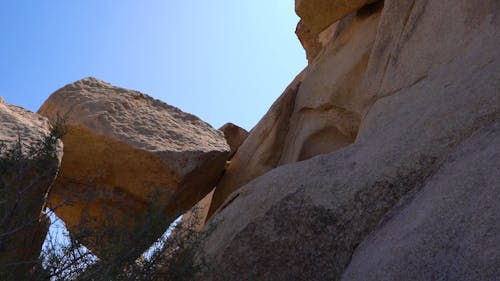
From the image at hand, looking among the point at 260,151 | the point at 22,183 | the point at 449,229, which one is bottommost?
the point at 449,229

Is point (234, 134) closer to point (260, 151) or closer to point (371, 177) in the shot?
point (260, 151)

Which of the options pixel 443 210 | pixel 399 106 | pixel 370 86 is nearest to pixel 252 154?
pixel 370 86

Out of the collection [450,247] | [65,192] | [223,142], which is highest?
[65,192]

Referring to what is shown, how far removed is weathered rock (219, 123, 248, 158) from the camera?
1257cm

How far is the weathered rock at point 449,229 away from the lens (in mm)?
3521

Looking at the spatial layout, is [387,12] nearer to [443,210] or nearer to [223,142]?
[223,142]

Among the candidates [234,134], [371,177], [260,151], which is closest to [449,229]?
[371,177]

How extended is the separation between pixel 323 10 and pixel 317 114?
1583mm

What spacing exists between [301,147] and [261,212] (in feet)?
14.3

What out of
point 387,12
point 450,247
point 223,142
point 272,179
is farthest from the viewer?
point 223,142

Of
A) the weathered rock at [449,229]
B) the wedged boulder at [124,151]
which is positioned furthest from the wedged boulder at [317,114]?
the weathered rock at [449,229]

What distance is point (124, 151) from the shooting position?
8555 millimetres

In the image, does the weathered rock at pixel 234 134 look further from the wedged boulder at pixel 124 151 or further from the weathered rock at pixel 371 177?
the weathered rock at pixel 371 177

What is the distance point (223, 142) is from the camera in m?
9.47
